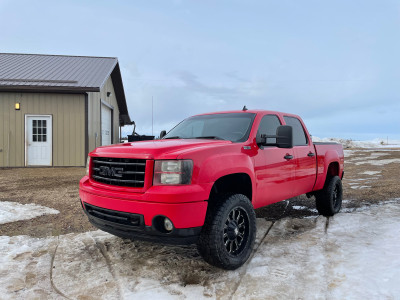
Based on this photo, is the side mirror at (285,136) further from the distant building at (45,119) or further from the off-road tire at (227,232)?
the distant building at (45,119)

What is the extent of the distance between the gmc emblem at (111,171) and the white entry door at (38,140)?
11897 millimetres

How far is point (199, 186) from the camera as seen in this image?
3.08 meters

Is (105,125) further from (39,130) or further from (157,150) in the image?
(157,150)

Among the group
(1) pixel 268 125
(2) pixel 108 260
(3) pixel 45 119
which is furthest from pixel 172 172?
(3) pixel 45 119

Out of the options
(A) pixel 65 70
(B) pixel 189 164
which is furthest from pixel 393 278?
(A) pixel 65 70

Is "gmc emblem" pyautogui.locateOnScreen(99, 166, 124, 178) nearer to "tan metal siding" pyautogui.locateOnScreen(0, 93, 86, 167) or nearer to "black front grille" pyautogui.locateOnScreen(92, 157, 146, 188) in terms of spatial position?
"black front grille" pyautogui.locateOnScreen(92, 157, 146, 188)

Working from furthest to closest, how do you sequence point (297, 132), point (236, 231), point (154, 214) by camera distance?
1. point (297, 132)
2. point (236, 231)
3. point (154, 214)

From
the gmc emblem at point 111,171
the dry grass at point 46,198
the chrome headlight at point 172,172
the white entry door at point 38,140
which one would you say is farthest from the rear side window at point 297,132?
the white entry door at point 38,140

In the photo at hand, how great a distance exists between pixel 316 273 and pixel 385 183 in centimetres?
714

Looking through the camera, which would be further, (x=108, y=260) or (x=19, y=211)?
(x=19, y=211)

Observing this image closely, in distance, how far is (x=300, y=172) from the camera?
4.92 metres

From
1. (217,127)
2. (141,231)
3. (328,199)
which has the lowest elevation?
(328,199)

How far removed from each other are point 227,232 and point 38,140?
1319cm

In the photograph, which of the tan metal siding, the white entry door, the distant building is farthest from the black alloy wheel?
the white entry door
